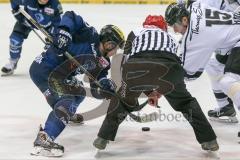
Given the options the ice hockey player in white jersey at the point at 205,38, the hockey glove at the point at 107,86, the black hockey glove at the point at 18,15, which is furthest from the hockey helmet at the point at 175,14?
the black hockey glove at the point at 18,15

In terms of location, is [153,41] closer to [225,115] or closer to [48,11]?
[225,115]

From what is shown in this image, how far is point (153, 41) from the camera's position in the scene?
11.8ft

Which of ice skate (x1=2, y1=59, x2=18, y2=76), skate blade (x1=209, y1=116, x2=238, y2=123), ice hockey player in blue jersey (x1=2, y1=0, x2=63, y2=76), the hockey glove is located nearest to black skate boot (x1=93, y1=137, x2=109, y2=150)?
the hockey glove

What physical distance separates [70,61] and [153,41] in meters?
0.63

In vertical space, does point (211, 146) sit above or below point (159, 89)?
below

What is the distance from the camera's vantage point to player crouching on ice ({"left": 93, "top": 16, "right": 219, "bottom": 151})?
3527 mm

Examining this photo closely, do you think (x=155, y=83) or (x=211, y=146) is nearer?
(x=211, y=146)

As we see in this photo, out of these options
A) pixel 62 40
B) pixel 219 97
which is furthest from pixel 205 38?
pixel 62 40

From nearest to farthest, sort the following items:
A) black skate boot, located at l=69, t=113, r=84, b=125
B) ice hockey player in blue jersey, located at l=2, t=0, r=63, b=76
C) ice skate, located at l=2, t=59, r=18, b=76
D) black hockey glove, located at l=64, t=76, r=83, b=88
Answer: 1. black hockey glove, located at l=64, t=76, r=83, b=88
2. black skate boot, located at l=69, t=113, r=84, b=125
3. ice hockey player in blue jersey, located at l=2, t=0, r=63, b=76
4. ice skate, located at l=2, t=59, r=18, b=76

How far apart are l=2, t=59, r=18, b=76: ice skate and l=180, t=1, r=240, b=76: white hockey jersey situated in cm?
236

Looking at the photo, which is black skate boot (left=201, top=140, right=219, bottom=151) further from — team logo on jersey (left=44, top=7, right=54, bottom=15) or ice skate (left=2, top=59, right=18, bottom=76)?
ice skate (left=2, top=59, right=18, bottom=76)

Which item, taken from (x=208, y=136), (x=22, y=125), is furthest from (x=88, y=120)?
(x=208, y=136)

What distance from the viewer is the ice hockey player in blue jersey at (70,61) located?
12.2ft

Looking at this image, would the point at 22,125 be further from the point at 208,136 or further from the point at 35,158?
the point at 208,136
